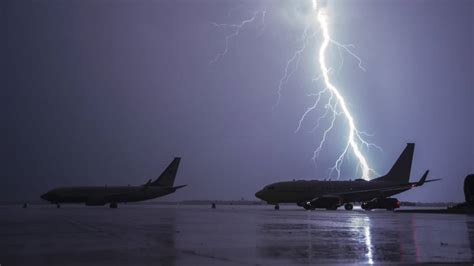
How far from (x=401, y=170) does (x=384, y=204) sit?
9.32m

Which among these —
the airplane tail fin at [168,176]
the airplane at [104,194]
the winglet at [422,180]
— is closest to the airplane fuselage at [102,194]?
the airplane at [104,194]

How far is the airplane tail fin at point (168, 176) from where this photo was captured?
A: 287 ft

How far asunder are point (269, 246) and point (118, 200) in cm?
7412

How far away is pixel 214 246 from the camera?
13414mm

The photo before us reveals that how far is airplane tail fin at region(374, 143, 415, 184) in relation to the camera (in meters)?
73.5

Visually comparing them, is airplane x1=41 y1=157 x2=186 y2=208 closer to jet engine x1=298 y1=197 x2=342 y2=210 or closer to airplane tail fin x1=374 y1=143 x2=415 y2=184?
jet engine x1=298 y1=197 x2=342 y2=210

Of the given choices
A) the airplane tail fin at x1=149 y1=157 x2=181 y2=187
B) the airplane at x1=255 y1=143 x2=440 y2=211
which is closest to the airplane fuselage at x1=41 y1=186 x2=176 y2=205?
the airplane tail fin at x1=149 y1=157 x2=181 y2=187

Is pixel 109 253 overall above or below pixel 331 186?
below

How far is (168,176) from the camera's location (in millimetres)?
88000

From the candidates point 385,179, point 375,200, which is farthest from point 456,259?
point 385,179

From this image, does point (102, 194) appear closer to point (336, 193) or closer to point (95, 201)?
point (95, 201)

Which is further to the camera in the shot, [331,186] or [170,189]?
[170,189]

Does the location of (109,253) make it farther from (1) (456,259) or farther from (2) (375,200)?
(2) (375,200)

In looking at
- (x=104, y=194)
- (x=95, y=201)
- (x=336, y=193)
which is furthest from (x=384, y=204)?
(x=95, y=201)
